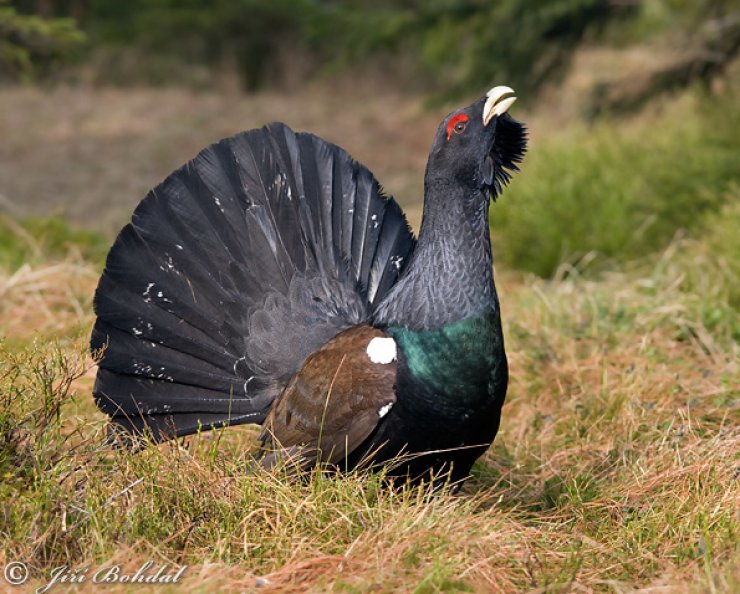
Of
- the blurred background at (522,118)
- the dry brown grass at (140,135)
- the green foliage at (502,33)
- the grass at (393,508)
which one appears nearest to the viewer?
the grass at (393,508)

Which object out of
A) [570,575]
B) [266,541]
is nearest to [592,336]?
[570,575]

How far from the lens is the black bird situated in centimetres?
357

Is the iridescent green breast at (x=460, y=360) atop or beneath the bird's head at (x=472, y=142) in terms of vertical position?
beneath

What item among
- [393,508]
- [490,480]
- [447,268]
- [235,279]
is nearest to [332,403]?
[393,508]

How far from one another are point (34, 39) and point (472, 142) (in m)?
4.39

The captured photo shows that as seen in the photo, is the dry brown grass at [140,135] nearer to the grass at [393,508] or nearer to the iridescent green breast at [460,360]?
the grass at [393,508]

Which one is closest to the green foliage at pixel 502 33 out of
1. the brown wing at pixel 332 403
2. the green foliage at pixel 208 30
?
the brown wing at pixel 332 403

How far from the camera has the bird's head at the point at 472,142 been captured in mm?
3672

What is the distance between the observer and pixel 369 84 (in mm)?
19703

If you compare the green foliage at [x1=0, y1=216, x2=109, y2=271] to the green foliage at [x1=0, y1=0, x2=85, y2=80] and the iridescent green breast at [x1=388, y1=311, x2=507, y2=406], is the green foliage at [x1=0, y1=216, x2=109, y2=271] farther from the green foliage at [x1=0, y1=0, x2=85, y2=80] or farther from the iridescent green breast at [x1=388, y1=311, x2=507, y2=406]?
the iridescent green breast at [x1=388, y1=311, x2=507, y2=406]

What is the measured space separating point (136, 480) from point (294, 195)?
1.64m

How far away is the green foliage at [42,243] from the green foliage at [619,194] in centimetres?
316

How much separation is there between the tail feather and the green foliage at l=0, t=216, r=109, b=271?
8.03 feet

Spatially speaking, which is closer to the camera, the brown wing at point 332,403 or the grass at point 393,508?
the grass at point 393,508
